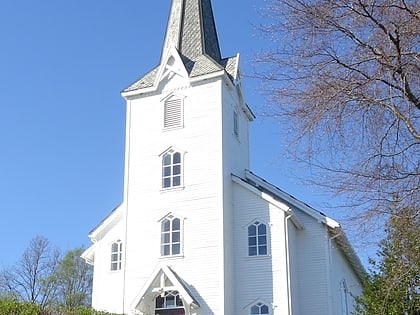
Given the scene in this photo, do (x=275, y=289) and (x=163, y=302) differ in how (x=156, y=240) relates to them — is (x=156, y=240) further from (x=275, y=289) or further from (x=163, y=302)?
(x=275, y=289)

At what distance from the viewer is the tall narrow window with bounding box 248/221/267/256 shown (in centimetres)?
2305

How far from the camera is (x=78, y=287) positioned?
1801 inches

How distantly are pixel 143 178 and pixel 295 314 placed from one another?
8.07m

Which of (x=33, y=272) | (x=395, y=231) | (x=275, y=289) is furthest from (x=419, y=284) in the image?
(x=33, y=272)

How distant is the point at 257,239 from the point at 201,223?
224 centimetres

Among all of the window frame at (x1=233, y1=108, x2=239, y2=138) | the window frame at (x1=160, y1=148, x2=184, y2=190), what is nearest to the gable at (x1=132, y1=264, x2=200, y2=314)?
the window frame at (x1=160, y1=148, x2=184, y2=190)

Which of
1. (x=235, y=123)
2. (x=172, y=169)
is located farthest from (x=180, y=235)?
(x=235, y=123)

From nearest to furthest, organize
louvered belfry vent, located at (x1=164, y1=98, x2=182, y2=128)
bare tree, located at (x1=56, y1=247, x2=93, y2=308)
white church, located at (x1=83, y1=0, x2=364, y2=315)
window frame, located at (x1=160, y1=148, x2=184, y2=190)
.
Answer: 1. white church, located at (x1=83, y1=0, x2=364, y2=315)
2. window frame, located at (x1=160, y1=148, x2=184, y2=190)
3. louvered belfry vent, located at (x1=164, y1=98, x2=182, y2=128)
4. bare tree, located at (x1=56, y1=247, x2=93, y2=308)

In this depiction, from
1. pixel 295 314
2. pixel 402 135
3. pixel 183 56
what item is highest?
pixel 183 56

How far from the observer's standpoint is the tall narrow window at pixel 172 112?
24969 mm

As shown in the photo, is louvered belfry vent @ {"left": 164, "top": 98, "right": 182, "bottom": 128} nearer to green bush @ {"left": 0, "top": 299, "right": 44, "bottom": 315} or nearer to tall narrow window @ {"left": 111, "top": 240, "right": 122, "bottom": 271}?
tall narrow window @ {"left": 111, "top": 240, "right": 122, "bottom": 271}

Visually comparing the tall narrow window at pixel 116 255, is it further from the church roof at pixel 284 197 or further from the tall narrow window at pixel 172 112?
the church roof at pixel 284 197

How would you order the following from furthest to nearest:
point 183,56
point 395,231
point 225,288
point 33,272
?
point 33,272 → point 183,56 → point 225,288 → point 395,231

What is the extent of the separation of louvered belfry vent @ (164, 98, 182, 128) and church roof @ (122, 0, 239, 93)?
116 centimetres
